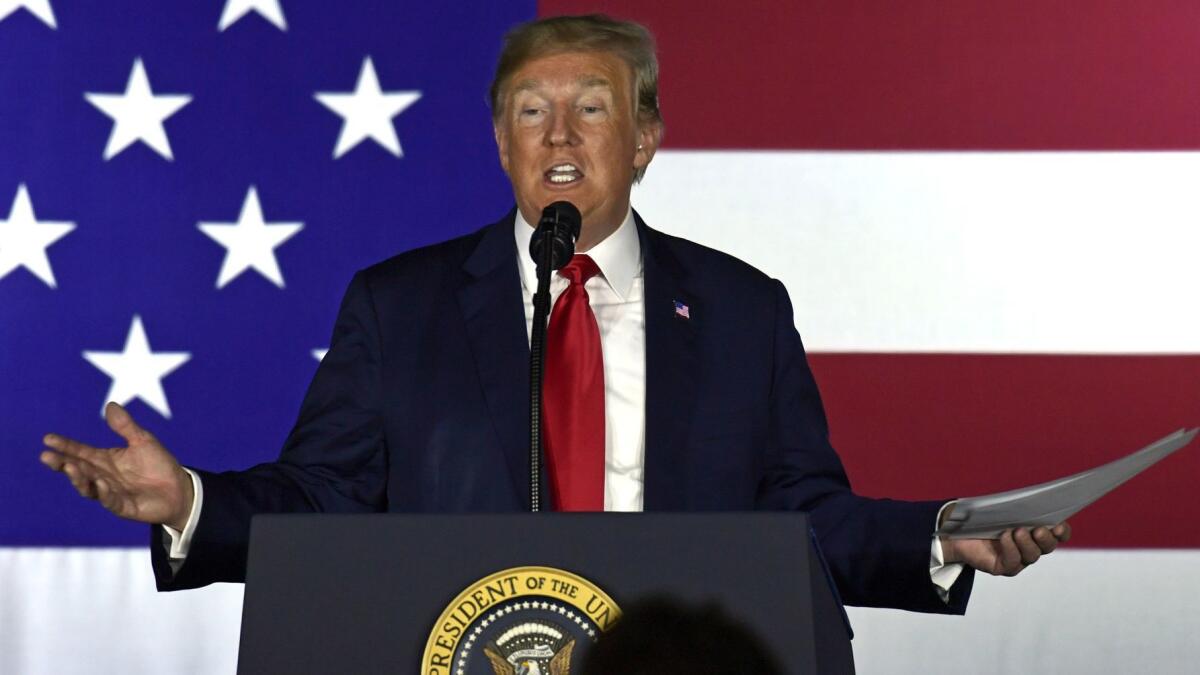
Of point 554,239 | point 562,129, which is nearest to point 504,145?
point 562,129

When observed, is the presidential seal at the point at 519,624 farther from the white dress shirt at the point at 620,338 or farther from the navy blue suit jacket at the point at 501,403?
the white dress shirt at the point at 620,338

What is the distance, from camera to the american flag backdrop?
285cm

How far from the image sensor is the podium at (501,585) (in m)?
1.16

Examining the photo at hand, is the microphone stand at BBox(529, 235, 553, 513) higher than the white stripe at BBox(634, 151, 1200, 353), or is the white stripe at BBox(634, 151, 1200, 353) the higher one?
the white stripe at BBox(634, 151, 1200, 353)

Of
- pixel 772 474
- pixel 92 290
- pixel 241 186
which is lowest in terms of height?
pixel 772 474

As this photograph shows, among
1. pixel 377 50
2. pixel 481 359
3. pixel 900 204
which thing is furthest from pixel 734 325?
pixel 377 50

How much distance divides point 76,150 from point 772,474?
1.62 metres

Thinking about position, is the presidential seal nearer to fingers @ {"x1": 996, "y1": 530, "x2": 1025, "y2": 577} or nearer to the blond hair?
fingers @ {"x1": 996, "y1": 530, "x2": 1025, "y2": 577}

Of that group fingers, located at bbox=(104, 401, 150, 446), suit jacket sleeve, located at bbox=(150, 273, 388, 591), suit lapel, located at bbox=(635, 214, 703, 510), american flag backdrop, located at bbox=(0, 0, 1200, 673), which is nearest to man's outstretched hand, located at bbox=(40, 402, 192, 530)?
fingers, located at bbox=(104, 401, 150, 446)

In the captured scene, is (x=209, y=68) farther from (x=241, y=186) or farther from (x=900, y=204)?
(x=900, y=204)

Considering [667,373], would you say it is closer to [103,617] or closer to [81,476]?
[81,476]

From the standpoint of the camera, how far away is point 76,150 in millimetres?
2967

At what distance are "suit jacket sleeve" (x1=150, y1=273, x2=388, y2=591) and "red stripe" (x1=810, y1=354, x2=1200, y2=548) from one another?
108 cm

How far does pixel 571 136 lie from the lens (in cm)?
208
